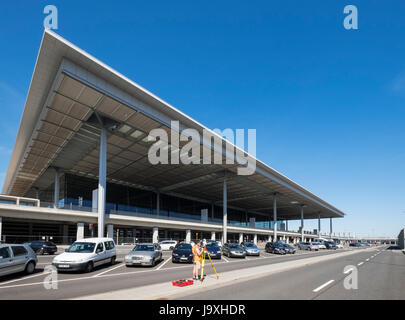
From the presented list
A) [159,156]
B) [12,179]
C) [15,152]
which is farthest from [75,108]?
[12,179]

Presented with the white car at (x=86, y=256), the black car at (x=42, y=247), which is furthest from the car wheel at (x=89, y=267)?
the black car at (x=42, y=247)

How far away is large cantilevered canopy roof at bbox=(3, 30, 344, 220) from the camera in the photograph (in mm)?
23375

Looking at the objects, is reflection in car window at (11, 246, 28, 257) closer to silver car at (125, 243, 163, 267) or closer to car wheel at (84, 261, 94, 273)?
car wheel at (84, 261, 94, 273)

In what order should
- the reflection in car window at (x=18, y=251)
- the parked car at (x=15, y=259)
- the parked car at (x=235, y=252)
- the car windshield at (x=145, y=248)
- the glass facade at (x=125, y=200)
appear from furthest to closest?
1. the glass facade at (x=125, y=200)
2. the parked car at (x=235, y=252)
3. the car windshield at (x=145, y=248)
4. the reflection in car window at (x=18, y=251)
5. the parked car at (x=15, y=259)

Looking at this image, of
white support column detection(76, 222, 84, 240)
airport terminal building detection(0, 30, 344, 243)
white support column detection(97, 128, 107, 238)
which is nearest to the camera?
airport terminal building detection(0, 30, 344, 243)

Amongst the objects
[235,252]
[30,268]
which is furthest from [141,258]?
[235,252]

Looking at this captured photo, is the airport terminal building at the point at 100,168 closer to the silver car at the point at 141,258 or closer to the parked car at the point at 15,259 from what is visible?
the silver car at the point at 141,258

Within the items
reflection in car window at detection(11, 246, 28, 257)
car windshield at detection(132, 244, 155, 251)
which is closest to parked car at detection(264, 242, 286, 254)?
car windshield at detection(132, 244, 155, 251)

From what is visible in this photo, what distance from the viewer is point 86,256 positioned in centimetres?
1530

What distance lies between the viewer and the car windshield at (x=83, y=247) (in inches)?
635

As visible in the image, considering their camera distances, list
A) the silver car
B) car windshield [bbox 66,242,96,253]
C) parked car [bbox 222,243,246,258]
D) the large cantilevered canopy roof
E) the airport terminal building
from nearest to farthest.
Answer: car windshield [bbox 66,242,96,253]
the silver car
the large cantilevered canopy roof
the airport terminal building
parked car [bbox 222,243,246,258]

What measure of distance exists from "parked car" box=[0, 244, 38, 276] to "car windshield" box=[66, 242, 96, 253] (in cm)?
191

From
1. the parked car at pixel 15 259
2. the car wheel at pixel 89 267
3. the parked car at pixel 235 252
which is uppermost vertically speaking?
the parked car at pixel 15 259
